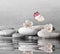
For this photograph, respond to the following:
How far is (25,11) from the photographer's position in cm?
414

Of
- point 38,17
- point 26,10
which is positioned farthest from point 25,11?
point 38,17

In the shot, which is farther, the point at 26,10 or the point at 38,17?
the point at 26,10

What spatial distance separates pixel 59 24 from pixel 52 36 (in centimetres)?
35

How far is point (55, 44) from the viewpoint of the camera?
3293 mm

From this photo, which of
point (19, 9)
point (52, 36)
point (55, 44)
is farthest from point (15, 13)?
point (55, 44)

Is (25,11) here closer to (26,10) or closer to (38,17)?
(26,10)

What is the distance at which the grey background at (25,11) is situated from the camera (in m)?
4.07

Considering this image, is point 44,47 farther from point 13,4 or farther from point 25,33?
point 13,4

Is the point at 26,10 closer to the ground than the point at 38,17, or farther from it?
farther from it

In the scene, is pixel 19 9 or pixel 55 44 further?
pixel 19 9

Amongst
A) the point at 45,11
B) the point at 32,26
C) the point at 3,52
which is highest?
the point at 45,11

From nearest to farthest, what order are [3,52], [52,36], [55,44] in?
1. [3,52]
2. [55,44]
3. [52,36]

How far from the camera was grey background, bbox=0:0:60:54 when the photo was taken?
4.07m

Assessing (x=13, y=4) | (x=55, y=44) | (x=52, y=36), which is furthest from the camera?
(x=13, y=4)
